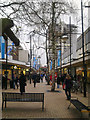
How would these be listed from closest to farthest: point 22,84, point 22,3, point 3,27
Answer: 1. point 3,27
2. point 22,3
3. point 22,84

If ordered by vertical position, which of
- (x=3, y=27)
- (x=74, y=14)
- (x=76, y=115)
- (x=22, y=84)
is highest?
(x=74, y=14)

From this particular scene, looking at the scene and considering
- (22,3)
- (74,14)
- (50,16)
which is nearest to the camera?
(22,3)

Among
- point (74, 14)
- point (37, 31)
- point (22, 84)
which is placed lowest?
point (22, 84)

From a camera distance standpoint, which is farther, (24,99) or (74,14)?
(74,14)

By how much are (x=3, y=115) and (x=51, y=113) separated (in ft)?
6.69

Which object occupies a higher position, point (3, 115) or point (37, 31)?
point (37, 31)

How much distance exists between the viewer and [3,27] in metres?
4.92

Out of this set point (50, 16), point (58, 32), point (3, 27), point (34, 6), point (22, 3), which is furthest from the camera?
point (58, 32)

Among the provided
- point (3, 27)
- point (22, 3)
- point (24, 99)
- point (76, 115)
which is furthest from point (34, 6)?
point (76, 115)

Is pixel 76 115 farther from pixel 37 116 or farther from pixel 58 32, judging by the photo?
pixel 58 32

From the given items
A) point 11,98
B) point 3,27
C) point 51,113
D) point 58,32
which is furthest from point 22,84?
point 58,32

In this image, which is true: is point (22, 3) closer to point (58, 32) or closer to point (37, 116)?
point (37, 116)

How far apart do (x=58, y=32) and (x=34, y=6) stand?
11.4m

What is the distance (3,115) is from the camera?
7.23 meters
